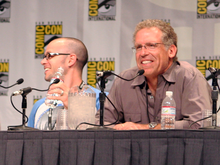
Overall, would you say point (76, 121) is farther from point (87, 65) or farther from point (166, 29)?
point (87, 65)

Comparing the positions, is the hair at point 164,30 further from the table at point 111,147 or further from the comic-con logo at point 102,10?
the table at point 111,147

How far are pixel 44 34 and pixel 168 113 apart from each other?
6.38ft

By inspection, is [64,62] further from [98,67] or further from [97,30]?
[97,30]

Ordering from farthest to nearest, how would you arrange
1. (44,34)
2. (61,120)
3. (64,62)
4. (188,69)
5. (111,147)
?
(44,34) < (64,62) < (188,69) < (61,120) < (111,147)

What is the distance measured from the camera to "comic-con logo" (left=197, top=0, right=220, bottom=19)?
3102mm

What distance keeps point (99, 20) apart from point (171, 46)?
1.09 metres

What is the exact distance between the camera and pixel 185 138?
1503mm

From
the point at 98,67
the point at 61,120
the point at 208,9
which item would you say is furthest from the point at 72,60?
the point at 208,9

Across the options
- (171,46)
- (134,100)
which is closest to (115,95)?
(134,100)

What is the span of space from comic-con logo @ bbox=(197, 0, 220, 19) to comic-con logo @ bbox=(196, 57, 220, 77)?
39 centimetres

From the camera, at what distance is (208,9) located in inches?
123

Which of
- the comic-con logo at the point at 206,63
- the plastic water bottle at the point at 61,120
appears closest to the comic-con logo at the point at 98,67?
the comic-con logo at the point at 206,63

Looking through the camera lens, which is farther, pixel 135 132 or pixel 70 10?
pixel 70 10

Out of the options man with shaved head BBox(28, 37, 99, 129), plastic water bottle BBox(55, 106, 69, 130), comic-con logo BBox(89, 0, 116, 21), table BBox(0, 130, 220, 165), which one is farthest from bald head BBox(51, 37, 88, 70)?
table BBox(0, 130, 220, 165)
